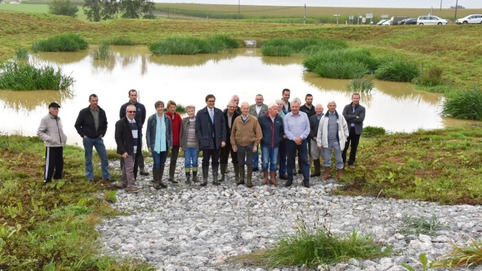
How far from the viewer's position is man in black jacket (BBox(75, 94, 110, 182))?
35.1 ft

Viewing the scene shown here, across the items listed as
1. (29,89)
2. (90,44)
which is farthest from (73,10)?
(29,89)


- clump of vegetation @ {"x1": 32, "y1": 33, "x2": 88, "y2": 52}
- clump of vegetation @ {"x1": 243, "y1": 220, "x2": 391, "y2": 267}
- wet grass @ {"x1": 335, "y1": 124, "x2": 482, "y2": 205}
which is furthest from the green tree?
clump of vegetation @ {"x1": 243, "y1": 220, "x2": 391, "y2": 267}

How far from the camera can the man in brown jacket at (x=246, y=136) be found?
Answer: 1088cm

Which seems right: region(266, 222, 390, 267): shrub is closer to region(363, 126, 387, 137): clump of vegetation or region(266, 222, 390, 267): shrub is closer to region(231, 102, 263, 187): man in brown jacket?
region(231, 102, 263, 187): man in brown jacket

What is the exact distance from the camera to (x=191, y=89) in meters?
25.5

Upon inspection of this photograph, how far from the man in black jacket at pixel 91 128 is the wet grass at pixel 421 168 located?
4967 mm

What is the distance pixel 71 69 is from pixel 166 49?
10003 millimetres

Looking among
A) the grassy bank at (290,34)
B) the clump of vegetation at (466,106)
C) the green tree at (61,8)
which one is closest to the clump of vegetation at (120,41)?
the grassy bank at (290,34)

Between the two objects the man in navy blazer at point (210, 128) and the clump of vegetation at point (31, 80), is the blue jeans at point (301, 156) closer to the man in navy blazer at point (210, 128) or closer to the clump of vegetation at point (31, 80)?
the man in navy blazer at point (210, 128)

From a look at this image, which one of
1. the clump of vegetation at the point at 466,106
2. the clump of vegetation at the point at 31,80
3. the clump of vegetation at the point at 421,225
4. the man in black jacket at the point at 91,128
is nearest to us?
the clump of vegetation at the point at 421,225

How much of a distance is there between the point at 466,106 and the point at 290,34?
34.7 metres

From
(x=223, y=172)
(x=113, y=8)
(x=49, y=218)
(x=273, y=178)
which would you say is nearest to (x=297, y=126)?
(x=273, y=178)

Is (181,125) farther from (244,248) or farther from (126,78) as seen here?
(126,78)

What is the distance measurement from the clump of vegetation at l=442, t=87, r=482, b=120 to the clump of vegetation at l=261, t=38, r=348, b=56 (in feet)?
66.6
